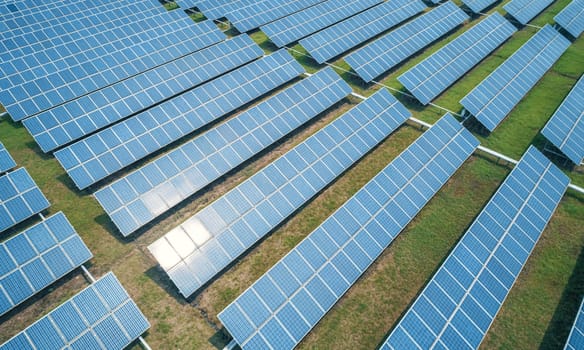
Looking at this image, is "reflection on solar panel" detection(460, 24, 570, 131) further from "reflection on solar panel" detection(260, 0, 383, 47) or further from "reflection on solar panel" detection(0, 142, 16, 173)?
"reflection on solar panel" detection(0, 142, 16, 173)

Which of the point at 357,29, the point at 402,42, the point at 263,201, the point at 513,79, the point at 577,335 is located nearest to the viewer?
the point at 577,335

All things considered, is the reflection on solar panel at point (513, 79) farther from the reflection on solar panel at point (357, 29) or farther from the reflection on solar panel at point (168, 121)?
the reflection on solar panel at point (168, 121)

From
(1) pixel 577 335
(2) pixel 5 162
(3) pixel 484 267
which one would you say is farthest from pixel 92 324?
(1) pixel 577 335

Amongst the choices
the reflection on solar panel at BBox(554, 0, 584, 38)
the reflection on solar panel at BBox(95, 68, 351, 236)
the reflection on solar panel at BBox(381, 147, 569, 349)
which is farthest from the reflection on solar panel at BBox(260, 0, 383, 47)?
the reflection on solar panel at BBox(381, 147, 569, 349)

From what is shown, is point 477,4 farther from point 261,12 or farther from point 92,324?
point 92,324

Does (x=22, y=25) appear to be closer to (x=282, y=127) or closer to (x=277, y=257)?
(x=282, y=127)

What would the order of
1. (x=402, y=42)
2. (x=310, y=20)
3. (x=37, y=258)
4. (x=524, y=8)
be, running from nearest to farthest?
1. (x=37, y=258)
2. (x=402, y=42)
3. (x=310, y=20)
4. (x=524, y=8)
